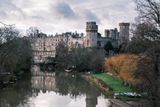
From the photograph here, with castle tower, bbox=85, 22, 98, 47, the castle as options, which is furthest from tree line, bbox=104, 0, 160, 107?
castle tower, bbox=85, 22, 98, 47

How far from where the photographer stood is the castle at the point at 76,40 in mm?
136250

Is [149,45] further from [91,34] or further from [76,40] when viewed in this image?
[76,40]

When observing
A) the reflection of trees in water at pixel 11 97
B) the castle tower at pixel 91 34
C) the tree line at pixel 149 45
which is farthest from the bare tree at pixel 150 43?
the castle tower at pixel 91 34

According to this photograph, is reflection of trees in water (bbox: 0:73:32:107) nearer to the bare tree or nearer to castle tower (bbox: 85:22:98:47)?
the bare tree

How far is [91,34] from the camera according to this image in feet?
448

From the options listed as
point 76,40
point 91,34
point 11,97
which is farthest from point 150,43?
point 76,40

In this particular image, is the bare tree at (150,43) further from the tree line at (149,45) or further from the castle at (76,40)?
the castle at (76,40)

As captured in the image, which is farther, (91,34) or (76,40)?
(76,40)

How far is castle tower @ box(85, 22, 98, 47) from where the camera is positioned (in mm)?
135625

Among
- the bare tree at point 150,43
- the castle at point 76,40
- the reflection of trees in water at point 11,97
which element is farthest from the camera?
the castle at point 76,40

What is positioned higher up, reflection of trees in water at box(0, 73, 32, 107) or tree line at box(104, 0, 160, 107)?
tree line at box(104, 0, 160, 107)

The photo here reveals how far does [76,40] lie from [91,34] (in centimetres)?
1019

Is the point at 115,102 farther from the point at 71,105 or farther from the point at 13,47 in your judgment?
the point at 13,47

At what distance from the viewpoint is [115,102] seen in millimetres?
36562
